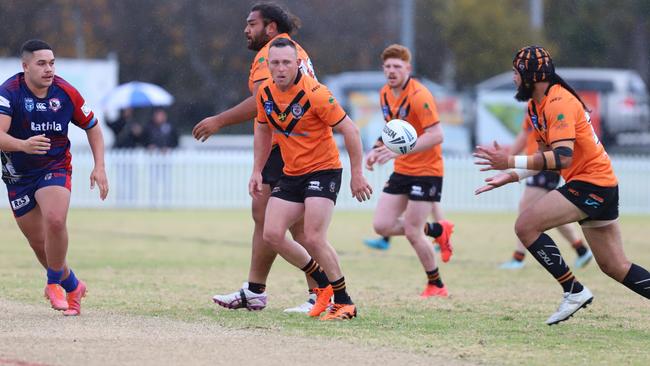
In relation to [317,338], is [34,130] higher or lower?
higher

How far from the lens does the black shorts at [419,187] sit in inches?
431

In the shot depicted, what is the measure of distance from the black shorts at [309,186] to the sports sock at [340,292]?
2.12ft

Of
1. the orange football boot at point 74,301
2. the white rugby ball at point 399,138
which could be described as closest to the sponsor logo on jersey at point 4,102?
the orange football boot at point 74,301

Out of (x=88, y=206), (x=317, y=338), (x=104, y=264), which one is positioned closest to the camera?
(x=317, y=338)

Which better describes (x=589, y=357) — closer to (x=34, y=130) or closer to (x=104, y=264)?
(x=34, y=130)

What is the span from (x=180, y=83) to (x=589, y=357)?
113 ft

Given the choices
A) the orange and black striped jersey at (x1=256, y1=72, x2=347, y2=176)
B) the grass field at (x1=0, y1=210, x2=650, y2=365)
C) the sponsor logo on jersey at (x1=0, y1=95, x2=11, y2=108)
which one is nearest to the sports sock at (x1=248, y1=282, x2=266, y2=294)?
the grass field at (x1=0, y1=210, x2=650, y2=365)

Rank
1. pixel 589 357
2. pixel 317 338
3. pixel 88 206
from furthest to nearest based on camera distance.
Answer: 1. pixel 88 206
2. pixel 317 338
3. pixel 589 357

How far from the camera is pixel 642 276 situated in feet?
27.3

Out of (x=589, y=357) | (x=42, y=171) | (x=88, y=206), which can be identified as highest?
(x=42, y=171)

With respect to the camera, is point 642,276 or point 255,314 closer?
point 642,276

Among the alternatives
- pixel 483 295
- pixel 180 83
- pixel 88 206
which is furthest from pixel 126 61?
pixel 483 295

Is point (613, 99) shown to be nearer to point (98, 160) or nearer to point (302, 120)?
point (302, 120)

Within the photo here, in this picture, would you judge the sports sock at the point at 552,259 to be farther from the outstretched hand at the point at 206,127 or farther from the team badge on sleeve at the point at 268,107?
the outstretched hand at the point at 206,127
